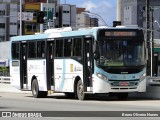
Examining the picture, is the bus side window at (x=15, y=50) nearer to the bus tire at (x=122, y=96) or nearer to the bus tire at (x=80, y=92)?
the bus tire at (x=80, y=92)

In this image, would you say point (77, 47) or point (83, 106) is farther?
point (77, 47)

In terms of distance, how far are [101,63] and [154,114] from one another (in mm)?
8164

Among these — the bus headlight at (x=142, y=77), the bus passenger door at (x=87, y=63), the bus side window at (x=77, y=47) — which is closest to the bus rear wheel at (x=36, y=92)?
the bus side window at (x=77, y=47)

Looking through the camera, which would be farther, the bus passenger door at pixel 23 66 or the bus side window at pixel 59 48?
the bus passenger door at pixel 23 66

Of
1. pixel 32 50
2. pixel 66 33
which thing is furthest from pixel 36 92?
pixel 66 33

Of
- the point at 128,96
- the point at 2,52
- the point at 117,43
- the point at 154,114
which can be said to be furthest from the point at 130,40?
the point at 2,52

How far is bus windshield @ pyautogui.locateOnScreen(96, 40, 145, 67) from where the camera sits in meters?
25.8

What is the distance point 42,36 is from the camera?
30219 mm

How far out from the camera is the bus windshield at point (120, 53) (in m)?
25.8

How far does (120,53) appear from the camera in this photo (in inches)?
1018

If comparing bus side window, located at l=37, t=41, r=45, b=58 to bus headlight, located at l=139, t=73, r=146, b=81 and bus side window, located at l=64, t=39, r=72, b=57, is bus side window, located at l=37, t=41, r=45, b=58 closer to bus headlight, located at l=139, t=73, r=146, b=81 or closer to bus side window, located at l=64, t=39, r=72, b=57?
bus side window, located at l=64, t=39, r=72, b=57

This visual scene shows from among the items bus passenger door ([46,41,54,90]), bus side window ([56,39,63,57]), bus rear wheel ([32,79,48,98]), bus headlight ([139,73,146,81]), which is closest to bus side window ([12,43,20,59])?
bus rear wheel ([32,79,48,98])

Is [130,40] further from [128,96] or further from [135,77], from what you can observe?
[128,96]

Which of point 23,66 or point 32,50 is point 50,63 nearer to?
point 32,50
